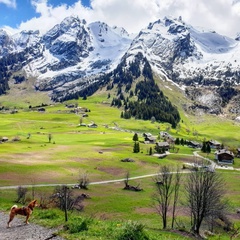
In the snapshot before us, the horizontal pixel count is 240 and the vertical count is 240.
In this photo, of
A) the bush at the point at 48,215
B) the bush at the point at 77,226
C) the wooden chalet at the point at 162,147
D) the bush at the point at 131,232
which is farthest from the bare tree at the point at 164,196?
the wooden chalet at the point at 162,147

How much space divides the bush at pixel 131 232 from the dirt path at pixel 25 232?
181 inches

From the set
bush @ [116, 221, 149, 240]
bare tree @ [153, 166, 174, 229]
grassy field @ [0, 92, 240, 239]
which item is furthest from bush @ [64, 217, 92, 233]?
bare tree @ [153, 166, 174, 229]

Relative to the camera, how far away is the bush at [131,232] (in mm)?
19234

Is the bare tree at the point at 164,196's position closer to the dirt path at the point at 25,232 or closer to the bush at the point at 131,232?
the dirt path at the point at 25,232

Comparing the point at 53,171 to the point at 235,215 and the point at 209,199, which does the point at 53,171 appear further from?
the point at 209,199

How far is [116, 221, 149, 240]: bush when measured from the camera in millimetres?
19234

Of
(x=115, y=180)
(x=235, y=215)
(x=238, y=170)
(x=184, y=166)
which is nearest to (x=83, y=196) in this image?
(x=115, y=180)

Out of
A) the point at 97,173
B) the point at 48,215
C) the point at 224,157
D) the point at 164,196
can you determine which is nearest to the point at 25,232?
the point at 48,215

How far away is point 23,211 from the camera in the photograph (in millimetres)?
25594

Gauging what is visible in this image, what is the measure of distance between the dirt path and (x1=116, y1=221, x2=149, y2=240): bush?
4589 mm

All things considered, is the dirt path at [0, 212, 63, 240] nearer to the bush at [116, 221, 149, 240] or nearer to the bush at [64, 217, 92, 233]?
the bush at [64, 217, 92, 233]

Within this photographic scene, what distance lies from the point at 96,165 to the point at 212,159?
72987 millimetres

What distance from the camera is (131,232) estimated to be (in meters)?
19.2

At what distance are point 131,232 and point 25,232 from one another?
847cm
